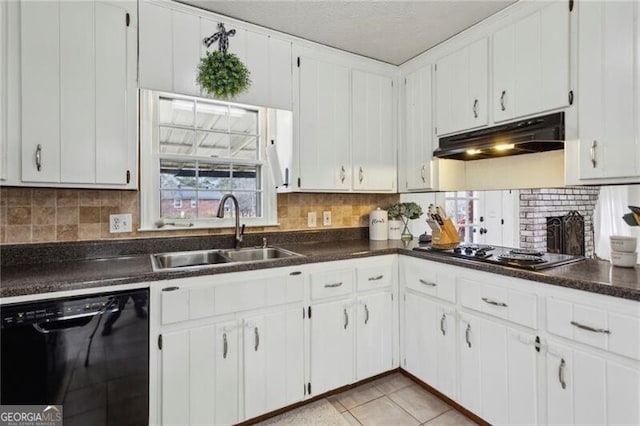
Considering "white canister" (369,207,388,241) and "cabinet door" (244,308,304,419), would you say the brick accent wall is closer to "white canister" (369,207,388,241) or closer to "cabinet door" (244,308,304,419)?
"white canister" (369,207,388,241)

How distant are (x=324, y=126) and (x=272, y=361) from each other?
1686 millimetres

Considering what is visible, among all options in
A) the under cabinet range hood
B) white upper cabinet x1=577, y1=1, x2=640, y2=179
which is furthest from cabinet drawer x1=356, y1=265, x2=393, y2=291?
white upper cabinet x1=577, y1=1, x2=640, y2=179

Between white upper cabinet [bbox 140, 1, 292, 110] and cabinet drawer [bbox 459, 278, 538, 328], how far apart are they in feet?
5.64

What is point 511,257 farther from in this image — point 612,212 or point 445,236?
point 612,212

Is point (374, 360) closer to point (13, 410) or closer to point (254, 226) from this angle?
point (254, 226)

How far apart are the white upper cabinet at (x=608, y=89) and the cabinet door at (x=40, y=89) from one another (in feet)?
8.90

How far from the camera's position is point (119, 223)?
2.02 m

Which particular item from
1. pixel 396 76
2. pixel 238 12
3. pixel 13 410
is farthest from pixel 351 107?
pixel 13 410

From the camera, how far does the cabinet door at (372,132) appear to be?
8.65 feet

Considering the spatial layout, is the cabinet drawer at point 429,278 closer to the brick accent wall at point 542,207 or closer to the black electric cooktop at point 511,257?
the black electric cooktop at point 511,257

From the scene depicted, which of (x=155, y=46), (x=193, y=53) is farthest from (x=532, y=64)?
(x=155, y=46)

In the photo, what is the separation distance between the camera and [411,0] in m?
1.96

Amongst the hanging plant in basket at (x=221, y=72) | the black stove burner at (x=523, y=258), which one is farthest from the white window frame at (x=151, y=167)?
the black stove burner at (x=523, y=258)

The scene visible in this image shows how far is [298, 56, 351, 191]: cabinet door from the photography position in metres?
2.41
